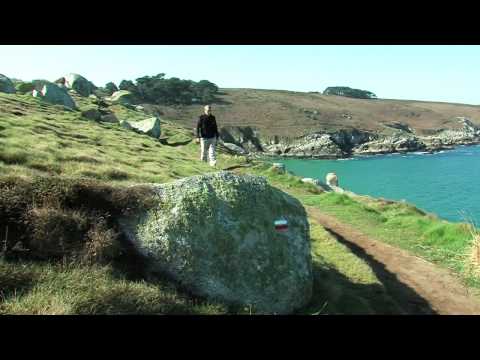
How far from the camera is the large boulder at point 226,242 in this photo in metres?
8.55

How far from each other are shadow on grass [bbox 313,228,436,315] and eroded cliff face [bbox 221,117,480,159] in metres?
111

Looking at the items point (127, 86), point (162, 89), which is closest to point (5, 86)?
point (127, 86)

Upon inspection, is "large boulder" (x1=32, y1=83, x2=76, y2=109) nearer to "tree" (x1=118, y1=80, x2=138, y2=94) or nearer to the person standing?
the person standing

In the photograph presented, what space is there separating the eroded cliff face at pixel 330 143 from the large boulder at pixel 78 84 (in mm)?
57421

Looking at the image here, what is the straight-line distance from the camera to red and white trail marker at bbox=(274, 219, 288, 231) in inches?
399

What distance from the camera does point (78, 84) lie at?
233 ft

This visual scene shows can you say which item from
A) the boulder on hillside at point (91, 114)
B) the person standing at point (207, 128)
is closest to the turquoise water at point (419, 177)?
the person standing at point (207, 128)

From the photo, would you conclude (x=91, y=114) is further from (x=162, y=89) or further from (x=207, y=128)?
(x=162, y=89)

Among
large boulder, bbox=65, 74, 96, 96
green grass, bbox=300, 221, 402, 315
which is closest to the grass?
green grass, bbox=300, 221, 402, 315

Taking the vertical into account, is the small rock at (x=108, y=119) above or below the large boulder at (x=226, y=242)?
below

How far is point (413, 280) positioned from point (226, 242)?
7871 millimetres

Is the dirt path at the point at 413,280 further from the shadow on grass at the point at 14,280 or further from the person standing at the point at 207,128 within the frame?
the shadow on grass at the point at 14,280
